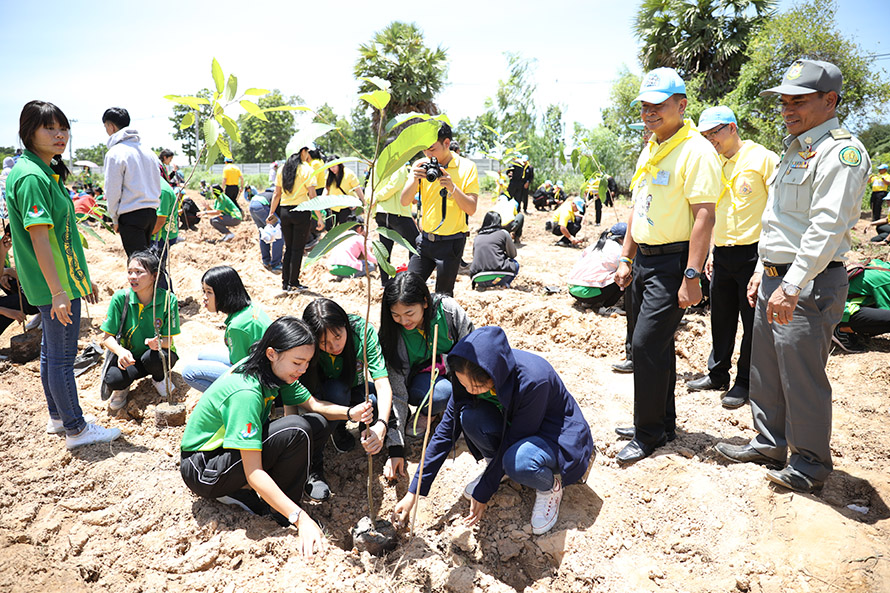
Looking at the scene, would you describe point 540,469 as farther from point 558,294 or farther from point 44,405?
point 558,294

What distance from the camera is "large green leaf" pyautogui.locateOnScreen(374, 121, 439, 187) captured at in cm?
161

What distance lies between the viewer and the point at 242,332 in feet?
9.49

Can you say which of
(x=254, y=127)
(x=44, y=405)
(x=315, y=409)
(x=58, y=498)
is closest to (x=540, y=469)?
(x=315, y=409)

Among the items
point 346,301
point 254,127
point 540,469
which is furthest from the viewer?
point 254,127

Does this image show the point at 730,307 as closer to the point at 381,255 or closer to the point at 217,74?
the point at 381,255

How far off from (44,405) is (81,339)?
1429mm

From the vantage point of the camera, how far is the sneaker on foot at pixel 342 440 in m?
2.97

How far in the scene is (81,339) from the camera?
182 inches

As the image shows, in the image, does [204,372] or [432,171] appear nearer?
[204,372]

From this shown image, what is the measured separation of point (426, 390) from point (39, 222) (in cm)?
199

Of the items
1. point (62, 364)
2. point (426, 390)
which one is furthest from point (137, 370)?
point (426, 390)

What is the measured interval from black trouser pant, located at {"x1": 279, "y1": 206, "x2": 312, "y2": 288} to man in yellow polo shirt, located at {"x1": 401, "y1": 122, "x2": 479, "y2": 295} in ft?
6.85

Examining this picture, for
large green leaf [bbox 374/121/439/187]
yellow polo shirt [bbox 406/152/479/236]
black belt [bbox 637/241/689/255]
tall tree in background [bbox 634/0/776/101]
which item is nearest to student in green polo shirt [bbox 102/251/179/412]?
yellow polo shirt [bbox 406/152/479/236]

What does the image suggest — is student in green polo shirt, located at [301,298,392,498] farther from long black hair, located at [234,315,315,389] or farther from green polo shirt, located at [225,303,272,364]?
green polo shirt, located at [225,303,272,364]
